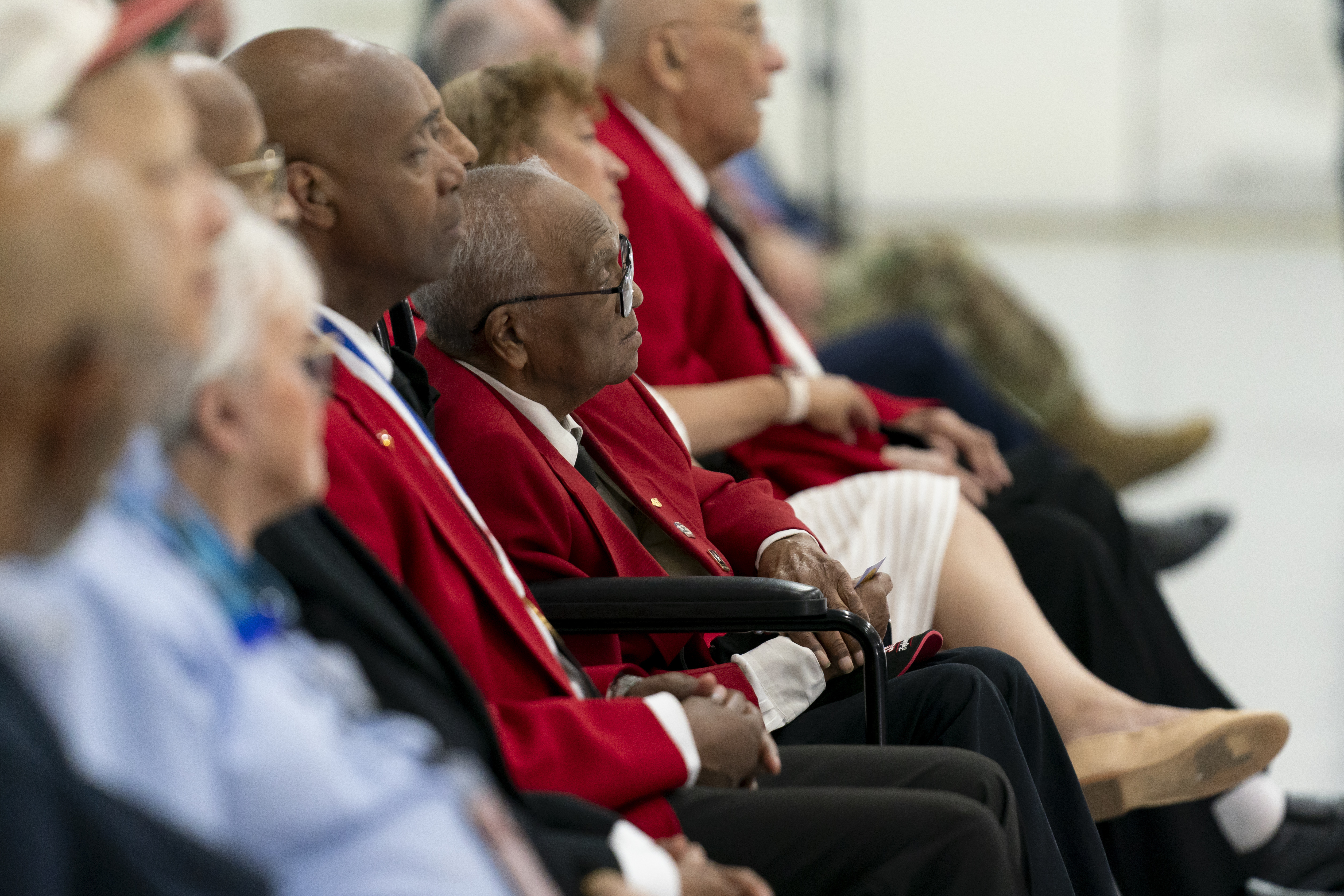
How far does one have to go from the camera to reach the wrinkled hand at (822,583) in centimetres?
212

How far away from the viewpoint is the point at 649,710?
167 cm

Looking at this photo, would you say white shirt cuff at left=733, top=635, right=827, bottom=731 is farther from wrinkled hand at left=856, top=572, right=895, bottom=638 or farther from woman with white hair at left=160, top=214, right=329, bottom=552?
woman with white hair at left=160, top=214, right=329, bottom=552

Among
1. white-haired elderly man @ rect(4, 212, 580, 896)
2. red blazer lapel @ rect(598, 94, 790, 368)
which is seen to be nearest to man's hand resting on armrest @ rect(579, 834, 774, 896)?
white-haired elderly man @ rect(4, 212, 580, 896)

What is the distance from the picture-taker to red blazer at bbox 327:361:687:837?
1599 millimetres

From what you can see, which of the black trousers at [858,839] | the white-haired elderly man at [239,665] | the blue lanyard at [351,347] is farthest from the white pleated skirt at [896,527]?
the white-haired elderly man at [239,665]

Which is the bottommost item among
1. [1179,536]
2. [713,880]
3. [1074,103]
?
[1074,103]

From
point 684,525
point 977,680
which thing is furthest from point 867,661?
point 684,525

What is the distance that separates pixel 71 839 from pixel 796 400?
84.0 inches

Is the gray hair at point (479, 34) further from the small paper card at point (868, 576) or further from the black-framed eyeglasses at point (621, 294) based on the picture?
the small paper card at point (868, 576)

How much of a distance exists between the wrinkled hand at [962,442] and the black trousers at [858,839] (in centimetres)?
149

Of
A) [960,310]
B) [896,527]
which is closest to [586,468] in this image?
[896,527]

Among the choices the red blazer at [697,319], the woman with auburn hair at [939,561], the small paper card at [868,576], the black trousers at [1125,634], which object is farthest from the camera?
the red blazer at [697,319]

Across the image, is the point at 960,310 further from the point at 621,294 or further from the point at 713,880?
the point at 713,880

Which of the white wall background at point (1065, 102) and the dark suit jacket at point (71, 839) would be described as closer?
the dark suit jacket at point (71, 839)
